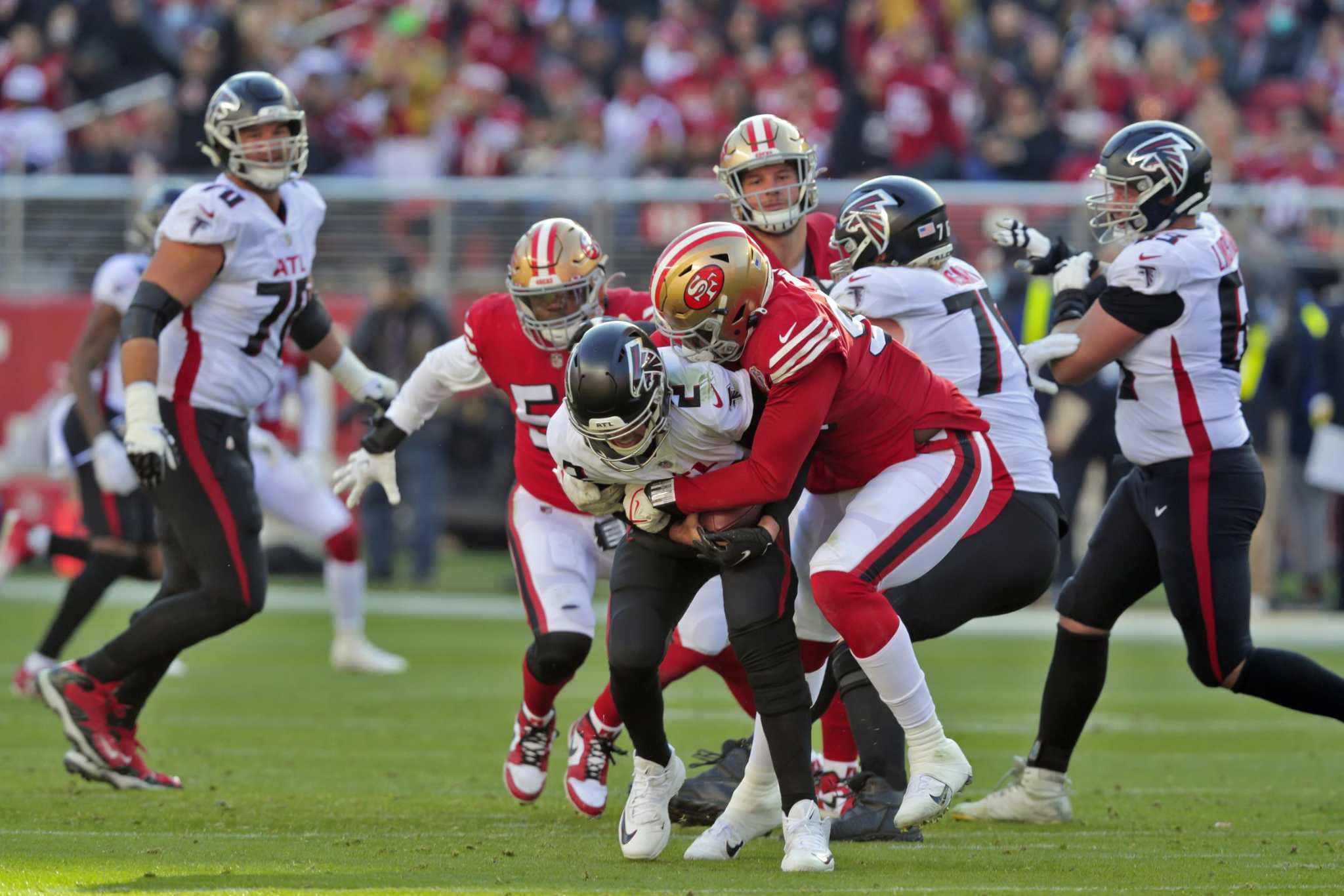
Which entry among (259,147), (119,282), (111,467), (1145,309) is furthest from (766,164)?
(111,467)

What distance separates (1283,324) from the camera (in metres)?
12.4

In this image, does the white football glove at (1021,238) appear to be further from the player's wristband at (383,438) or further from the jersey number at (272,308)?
the jersey number at (272,308)

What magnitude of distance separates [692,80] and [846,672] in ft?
38.5

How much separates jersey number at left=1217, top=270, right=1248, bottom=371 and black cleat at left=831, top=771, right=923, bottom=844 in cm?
160

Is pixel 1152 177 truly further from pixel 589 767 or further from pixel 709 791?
pixel 589 767

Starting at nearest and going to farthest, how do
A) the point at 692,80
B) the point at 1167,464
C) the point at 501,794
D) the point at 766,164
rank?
1. the point at 1167,464
2. the point at 766,164
3. the point at 501,794
4. the point at 692,80

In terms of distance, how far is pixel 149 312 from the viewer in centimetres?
607

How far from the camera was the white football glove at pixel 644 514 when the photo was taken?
190 inches

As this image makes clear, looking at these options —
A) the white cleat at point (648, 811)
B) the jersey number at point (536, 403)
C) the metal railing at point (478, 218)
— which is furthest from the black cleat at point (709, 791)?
the metal railing at point (478, 218)

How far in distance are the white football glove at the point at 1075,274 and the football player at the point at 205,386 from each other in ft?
7.90

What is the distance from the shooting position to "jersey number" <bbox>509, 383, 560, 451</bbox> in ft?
19.6

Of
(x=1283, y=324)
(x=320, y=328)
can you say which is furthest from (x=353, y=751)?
(x=1283, y=324)

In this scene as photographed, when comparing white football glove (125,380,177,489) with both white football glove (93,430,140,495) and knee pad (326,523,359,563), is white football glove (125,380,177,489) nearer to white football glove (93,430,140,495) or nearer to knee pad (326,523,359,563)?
white football glove (93,430,140,495)

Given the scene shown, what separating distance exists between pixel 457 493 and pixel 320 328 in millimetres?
8577
